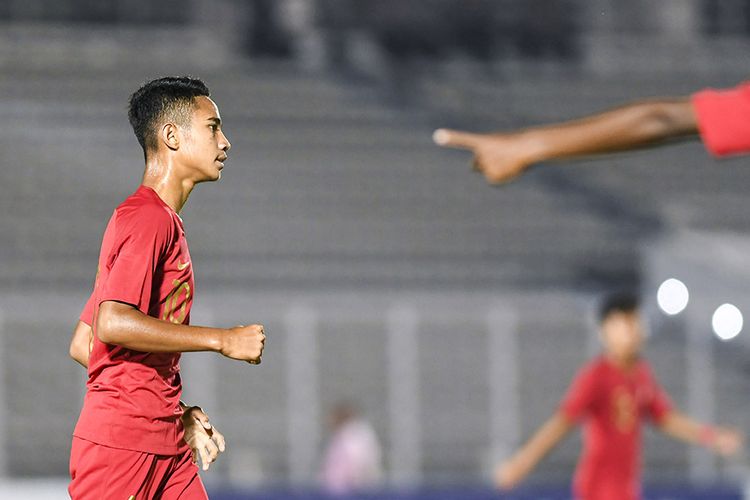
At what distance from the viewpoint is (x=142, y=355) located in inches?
140

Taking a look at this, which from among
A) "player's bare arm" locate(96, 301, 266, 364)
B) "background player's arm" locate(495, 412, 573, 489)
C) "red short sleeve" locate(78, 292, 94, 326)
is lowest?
"player's bare arm" locate(96, 301, 266, 364)

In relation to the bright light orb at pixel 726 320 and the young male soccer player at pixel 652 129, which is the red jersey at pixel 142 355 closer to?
the young male soccer player at pixel 652 129

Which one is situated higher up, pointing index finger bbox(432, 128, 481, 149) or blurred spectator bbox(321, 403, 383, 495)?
blurred spectator bbox(321, 403, 383, 495)

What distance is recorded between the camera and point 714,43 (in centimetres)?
1762

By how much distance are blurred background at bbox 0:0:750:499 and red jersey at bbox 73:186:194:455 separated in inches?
198

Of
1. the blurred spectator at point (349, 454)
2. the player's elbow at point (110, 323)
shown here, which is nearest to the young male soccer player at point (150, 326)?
the player's elbow at point (110, 323)

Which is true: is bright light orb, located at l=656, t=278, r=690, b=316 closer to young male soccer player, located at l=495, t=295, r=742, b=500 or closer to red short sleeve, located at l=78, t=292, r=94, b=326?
young male soccer player, located at l=495, t=295, r=742, b=500

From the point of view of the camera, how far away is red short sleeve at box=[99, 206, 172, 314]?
336 cm

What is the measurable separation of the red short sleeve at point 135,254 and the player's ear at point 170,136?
0.21 meters

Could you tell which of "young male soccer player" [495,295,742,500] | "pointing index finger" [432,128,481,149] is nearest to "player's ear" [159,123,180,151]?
"pointing index finger" [432,128,481,149]

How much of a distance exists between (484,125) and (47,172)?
480 centimetres

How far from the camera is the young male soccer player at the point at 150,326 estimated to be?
11.0 ft

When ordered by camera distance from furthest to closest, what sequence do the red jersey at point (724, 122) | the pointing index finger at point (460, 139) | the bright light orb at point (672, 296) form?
A: the bright light orb at point (672, 296), the pointing index finger at point (460, 139), the red jersey at point (724, 122)

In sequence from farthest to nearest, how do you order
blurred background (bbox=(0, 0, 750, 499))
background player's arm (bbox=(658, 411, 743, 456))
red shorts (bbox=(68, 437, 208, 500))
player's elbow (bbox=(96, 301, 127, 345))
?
1. blurred background (bbox=(0, 0, 750, 499))
2. background player's arm (bbox=(658, 411, 743, 456))
3. red shorts (bbox=(68, 437, 208, 500))
4. player's elbow (bbox=(96, 301, 127, 345))
